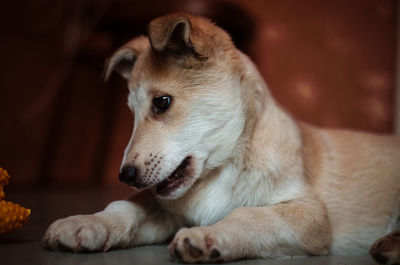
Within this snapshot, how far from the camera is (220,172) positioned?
172 cm

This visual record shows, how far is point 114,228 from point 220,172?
1.56 feet

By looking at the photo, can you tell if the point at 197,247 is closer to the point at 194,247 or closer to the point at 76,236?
the point at 194,247

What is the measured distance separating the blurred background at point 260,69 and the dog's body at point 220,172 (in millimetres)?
2582

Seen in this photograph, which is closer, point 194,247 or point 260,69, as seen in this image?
point 194,247

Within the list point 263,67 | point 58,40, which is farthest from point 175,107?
point 58,40

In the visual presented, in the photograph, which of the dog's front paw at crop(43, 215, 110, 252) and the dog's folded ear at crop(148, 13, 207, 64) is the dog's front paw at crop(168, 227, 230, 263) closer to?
the dog's front paw at crop(43, 215, 110, 252)

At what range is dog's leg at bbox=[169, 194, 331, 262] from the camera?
4.11 feet

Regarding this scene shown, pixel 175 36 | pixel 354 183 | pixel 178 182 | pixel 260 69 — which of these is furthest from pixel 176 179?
pixel 260 69

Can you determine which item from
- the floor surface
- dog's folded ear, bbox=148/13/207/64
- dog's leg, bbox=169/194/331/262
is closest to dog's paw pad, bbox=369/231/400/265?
the floor surface

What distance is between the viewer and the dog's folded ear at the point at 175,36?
4.94ft

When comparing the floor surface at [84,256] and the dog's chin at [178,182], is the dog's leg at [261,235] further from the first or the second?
Answer: the dog's chin at [178,182]

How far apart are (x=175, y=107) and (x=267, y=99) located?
449 mm

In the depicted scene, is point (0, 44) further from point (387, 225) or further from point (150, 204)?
point (387, 225)

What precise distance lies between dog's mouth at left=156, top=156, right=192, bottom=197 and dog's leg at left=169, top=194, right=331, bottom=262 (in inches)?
9.4
